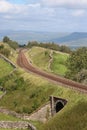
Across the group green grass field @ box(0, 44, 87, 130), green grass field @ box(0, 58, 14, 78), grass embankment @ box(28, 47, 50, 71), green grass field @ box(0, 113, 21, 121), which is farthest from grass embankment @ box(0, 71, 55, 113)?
grass embankment @ box(28, 47, 50, 71)

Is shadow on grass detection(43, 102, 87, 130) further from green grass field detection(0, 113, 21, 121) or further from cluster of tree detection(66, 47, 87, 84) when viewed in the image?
cluster of tree detection(66, 47, 87, 84)

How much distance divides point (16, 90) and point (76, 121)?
125 feet

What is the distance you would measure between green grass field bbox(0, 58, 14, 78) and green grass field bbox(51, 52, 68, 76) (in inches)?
796

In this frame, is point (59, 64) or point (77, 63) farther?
point (59, 64)

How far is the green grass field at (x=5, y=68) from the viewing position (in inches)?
4587

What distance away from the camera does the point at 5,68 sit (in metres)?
124

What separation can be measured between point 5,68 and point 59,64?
3746 centimetres

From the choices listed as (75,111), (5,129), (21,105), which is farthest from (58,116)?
(21,105)

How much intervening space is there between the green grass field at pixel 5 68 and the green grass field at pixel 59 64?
20.2m

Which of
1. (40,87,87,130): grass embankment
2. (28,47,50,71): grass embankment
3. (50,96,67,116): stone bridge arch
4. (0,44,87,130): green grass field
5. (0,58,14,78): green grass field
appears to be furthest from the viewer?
(28,47,50,71): grass embankment

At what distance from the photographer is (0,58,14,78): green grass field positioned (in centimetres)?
11651

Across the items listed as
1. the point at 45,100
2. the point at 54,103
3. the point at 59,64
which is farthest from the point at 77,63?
the point at 54,103

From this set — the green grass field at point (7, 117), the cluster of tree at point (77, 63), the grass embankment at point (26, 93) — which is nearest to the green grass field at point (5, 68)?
the grass embankment at point (26, 93)

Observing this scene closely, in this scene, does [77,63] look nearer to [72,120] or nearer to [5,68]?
[5,68]
